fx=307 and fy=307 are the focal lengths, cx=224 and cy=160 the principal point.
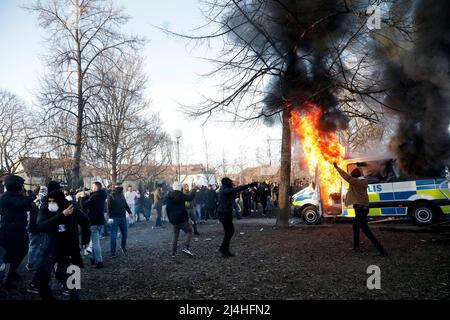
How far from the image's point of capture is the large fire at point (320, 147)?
1030 centimetres

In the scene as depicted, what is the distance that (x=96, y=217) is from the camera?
7023mm

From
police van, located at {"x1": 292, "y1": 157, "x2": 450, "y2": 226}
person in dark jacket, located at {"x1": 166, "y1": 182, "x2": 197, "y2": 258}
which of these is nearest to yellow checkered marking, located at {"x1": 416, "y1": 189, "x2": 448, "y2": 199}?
police van, located at {"x1": 292, "y1": 157, "x2": 450, "y2": 226}

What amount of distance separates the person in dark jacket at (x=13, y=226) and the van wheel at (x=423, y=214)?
10548 millimetres

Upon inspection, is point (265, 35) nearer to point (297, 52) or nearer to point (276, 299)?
point (297, 52)

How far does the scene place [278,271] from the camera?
18.6 ft

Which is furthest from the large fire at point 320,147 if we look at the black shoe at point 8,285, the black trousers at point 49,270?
the black shoe at point 8,285

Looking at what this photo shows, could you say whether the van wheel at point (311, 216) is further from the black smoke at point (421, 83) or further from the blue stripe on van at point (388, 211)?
the black smoke at point (421, 83)

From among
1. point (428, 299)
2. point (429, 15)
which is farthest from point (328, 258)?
point (429, 15)

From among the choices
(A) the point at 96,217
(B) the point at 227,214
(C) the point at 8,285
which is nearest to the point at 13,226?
(C) the point at 8,285

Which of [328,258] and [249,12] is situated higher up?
[249,12]

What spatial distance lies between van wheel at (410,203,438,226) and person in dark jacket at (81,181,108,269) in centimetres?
923

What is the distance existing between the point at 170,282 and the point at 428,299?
3.86 meters

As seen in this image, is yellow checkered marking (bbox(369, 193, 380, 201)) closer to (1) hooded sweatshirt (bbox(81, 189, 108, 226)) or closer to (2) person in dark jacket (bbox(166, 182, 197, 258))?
(2) person in dark jacket (bbox(166, 182, 197, 258))

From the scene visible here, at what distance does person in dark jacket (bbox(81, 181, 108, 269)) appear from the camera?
21.9 ft
